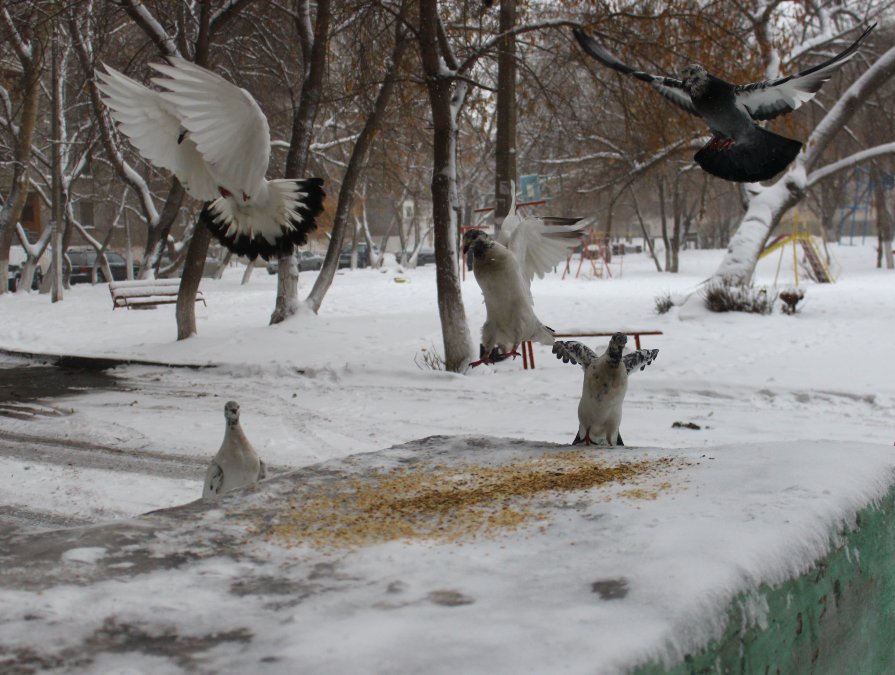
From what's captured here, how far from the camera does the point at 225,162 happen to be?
247 inches

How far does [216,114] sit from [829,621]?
487 centimetres

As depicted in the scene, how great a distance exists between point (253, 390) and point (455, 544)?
8.40 m

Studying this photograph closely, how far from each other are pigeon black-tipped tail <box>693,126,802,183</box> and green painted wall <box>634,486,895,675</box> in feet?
6.09

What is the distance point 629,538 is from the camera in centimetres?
260

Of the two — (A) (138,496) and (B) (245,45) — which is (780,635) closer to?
(A) (138,496)

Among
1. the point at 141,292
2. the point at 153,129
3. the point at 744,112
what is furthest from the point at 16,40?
the point at 744,112

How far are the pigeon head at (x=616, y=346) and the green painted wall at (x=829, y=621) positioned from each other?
1.72 metres

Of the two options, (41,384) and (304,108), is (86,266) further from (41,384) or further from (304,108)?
(41,384)

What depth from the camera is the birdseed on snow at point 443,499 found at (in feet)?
9.35

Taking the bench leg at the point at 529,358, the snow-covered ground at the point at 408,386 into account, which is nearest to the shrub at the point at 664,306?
the snow-covered ground at the point at 408,386

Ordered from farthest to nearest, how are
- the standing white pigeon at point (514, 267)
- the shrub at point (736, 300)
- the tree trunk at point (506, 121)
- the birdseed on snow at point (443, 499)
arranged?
the shrub at point (736, 300)
the tree trunk at point (506, 121)
the standing white pigeon at point (514, 267)
the birdseed on snow at point (443, 499)

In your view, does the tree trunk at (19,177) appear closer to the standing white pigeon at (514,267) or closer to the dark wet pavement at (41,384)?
the dark wet pavement at (41,384)

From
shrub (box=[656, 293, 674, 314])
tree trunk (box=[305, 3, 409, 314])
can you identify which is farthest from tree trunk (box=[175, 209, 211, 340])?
shrub (box=[656, 293, 674, 314])

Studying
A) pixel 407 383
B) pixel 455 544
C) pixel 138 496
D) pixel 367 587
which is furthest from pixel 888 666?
pixel 407 383
